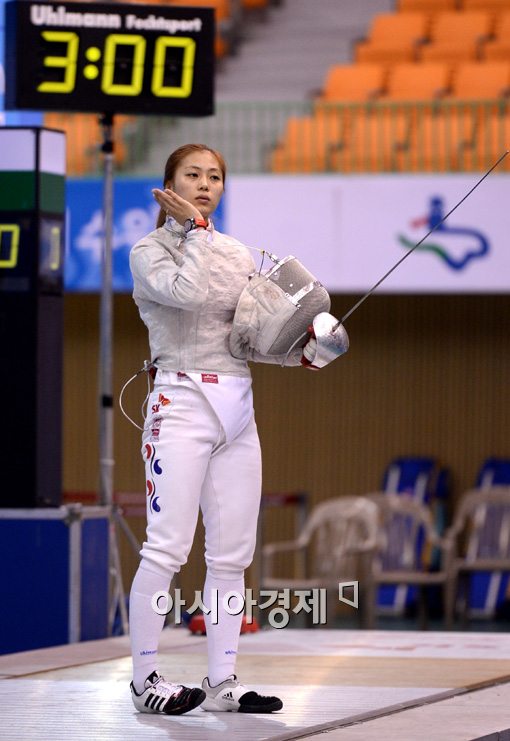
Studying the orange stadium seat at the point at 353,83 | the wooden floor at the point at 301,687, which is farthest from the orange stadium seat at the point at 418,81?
the wooden floor at the point at 301,687

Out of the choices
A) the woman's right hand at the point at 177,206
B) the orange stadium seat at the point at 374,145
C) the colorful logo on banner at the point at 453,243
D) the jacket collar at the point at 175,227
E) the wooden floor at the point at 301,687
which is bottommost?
the wooden floor at the point at 301,687

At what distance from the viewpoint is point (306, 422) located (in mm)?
12406

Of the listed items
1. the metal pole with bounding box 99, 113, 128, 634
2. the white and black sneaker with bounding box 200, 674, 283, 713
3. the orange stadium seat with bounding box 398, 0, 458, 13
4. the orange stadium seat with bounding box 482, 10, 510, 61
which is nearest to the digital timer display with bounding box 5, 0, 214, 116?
the metal pole with bounding box 99, 113, 128, 634

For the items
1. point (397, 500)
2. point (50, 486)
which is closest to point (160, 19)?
point (50, 486)

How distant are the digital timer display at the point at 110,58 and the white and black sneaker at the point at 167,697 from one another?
2799 mm

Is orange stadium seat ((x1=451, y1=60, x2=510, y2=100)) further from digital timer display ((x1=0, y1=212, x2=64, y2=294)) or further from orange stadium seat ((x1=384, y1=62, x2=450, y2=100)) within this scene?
digital timer display ((x1=0, y1=212, x2=64, y2=294))

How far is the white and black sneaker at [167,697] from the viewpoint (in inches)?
150

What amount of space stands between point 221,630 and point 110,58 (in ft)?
9.35

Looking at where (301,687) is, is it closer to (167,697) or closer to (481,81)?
(167,697)

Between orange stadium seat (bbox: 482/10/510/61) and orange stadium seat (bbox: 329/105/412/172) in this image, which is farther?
orange stadium seat (bbox: 482/10/510/61)

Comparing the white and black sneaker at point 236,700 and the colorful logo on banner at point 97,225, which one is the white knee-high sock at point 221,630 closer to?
the white and black sneaker at point 236,700

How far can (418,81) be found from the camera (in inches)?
496

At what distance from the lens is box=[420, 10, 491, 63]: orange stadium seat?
13.1 meters

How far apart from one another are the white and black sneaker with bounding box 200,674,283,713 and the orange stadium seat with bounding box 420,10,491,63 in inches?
393
